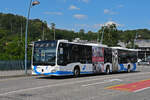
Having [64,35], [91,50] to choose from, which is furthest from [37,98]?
[64,35]

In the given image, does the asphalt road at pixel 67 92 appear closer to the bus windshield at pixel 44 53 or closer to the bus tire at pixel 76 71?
the bus windshield at pixel 44 53

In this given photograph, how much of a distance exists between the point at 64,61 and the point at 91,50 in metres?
4.53

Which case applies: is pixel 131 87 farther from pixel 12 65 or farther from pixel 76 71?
pixel 12 65

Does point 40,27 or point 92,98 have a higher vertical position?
point 40,27

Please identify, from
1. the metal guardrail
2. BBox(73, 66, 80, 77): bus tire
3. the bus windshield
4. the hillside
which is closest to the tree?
the hillside

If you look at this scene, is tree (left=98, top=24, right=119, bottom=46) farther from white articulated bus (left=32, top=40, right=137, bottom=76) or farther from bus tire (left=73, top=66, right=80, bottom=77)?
bus tire (left=73, top=66, right=80, bottom=77)

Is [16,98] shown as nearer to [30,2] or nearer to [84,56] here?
[84,56]

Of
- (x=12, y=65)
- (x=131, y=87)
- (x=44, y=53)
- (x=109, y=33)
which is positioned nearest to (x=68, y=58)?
(x=44, y=53)

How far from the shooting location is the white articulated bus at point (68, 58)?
18266mm

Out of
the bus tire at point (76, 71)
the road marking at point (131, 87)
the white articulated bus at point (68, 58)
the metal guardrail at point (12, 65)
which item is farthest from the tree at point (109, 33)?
the road marking at point (131, 87)

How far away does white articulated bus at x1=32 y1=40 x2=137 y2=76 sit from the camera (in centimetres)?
1827

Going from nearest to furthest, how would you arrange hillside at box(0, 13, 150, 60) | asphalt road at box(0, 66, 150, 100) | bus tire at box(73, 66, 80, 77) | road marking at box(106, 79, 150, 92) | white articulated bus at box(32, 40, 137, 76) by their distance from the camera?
asphalt road at box(0, 66, 150, 100) → road marking at box(106, 79, 150, 92) → white articulated bus at box(32, 40, 137, 76) → bus tire at box(73, 66, 80, 77) → hillside at box(0, 13, 150, 60)

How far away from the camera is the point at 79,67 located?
20672mm

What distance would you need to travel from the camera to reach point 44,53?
18.7 m
